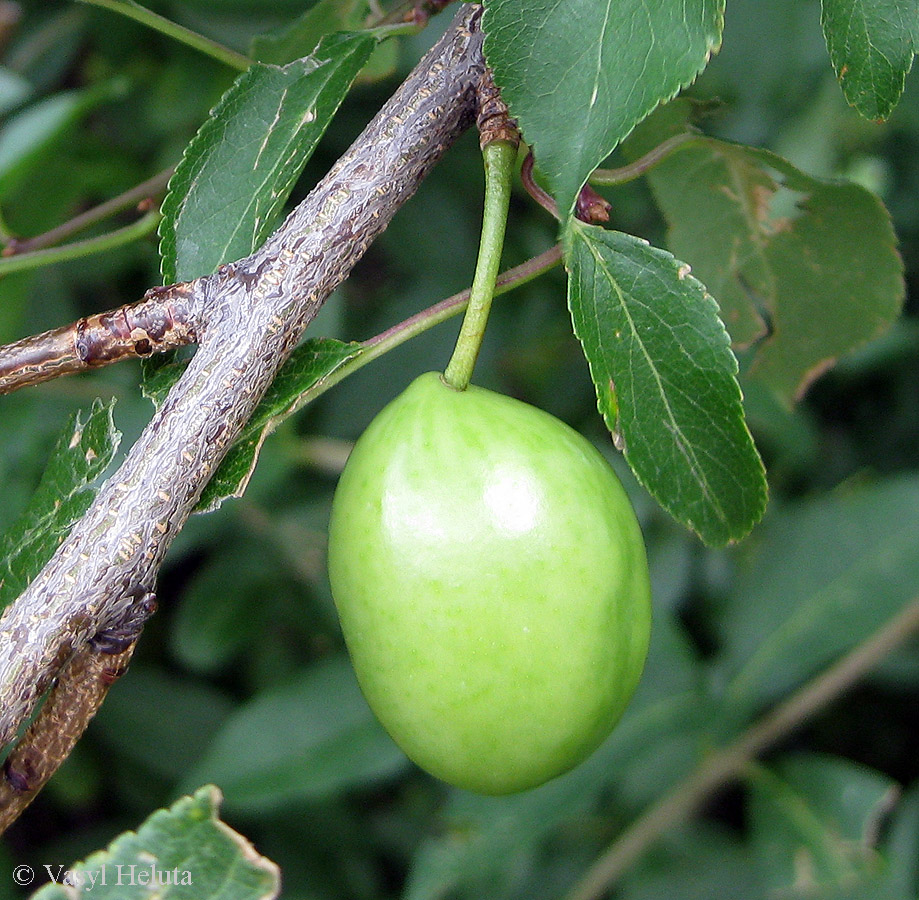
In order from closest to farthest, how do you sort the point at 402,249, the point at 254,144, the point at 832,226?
1. the point at 254,144
2. the point at 832,226
3. the point at 402,249

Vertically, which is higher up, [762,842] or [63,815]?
[63,815]

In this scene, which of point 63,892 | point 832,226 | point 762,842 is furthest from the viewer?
point 762,842

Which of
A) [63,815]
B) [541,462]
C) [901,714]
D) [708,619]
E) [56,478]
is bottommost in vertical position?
[901,714]

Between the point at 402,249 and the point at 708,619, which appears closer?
the point at 402,249

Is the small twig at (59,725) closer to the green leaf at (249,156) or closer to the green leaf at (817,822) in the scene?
the green leaf at (249,156)

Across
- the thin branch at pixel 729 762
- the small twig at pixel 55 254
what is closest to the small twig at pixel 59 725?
the small twig at pixel 55 254

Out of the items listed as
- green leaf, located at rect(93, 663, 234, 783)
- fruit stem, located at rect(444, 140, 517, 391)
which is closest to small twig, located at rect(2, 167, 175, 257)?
fruit stem, located at rect(444, 140, 517, 391)

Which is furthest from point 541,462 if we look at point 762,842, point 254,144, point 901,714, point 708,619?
point 901,714

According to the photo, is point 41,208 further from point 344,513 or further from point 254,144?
point 344,513
